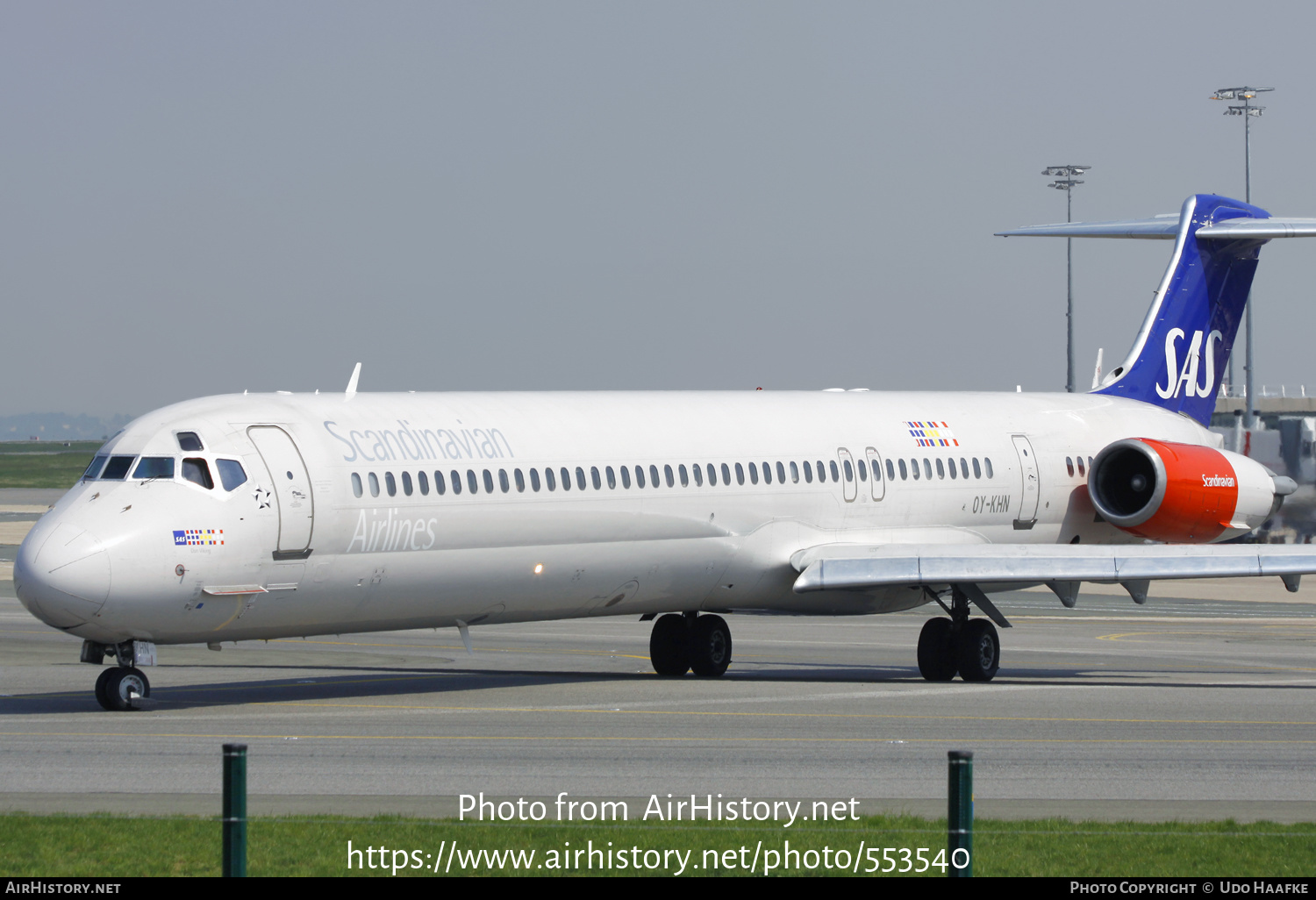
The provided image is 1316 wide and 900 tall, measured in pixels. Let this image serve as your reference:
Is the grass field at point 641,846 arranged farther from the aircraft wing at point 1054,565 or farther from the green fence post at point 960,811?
the aircraft wing at point 1054,565

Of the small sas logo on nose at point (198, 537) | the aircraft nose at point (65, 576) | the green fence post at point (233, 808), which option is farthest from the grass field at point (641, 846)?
the small sas logo on nose at point (198, 537)

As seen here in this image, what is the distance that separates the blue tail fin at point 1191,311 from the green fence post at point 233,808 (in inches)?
1058

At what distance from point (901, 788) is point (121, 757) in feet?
22.7

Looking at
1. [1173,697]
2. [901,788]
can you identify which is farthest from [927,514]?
[901,788]

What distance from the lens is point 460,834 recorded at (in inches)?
506

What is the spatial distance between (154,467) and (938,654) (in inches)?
441

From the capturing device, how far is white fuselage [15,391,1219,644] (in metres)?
20.7

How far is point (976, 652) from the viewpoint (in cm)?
2666

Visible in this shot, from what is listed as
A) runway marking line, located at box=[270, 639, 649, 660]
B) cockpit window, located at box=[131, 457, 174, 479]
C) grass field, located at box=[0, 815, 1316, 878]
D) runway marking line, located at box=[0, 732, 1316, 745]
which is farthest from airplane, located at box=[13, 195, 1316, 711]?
grass field, located at box=[0, 815, 1316, 878]

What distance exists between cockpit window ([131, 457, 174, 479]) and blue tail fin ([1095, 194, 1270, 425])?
1861 centimetres

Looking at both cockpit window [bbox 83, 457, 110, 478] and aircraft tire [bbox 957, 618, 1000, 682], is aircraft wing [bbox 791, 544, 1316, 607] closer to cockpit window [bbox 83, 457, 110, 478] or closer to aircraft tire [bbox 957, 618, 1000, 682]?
aircraft tire [bbox 957, 618, 1000, 682]

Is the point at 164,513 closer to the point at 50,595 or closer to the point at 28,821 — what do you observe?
the point at 50,595
